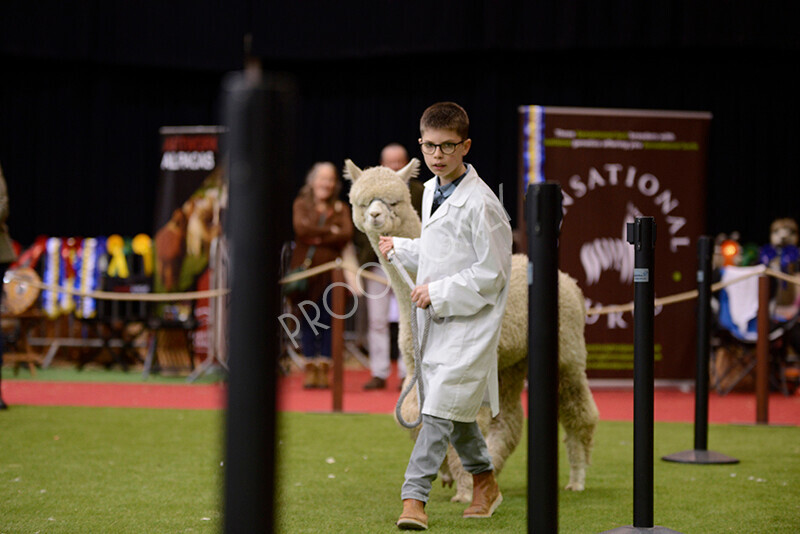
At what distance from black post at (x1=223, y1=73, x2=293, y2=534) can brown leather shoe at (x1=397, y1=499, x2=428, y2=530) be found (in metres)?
2.32

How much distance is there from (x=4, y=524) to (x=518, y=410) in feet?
6.98

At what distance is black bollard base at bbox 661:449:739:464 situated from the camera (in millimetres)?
5164

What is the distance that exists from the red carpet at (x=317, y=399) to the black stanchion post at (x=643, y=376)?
158 inches

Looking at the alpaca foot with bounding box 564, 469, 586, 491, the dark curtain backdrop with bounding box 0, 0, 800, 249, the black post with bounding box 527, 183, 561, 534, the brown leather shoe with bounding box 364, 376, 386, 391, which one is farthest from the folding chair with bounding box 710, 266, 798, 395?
the black post with bounding box 527, 183, 561, 534

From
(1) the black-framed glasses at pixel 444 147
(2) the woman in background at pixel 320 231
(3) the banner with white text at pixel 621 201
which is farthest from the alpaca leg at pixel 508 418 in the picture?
(2) the woman in background at pixel 320 231

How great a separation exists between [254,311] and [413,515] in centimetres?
242

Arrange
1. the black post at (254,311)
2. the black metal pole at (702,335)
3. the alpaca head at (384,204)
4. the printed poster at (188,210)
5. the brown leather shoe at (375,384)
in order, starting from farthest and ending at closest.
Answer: the printed poster at (188,210) → the brown leather shoe at (375,384) → the black metal pole at (702,335) → the alpaca head at (384,204) → the black post at (254,311)

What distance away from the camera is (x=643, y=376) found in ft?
10.6

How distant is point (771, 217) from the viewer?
13.4 meters

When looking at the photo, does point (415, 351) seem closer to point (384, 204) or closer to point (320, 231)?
point (384, 204)

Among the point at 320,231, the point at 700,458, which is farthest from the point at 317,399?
the point at 700,458

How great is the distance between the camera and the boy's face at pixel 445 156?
358 cm

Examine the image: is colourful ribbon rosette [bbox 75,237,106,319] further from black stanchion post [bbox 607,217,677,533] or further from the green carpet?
black stanchion post [bbox 607,217,677,533]

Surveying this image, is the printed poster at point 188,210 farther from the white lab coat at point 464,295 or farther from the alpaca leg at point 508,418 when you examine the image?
the white lab coat at point 464,295
